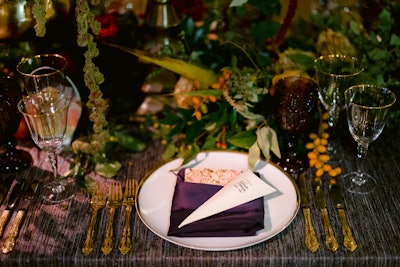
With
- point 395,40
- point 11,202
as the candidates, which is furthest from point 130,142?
point 395,40

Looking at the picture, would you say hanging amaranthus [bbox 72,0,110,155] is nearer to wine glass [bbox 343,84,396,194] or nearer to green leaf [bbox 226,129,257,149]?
green leaf [bbox 226,129,257,149]

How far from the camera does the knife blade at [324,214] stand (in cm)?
99

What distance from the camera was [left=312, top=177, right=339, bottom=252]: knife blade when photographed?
989mm

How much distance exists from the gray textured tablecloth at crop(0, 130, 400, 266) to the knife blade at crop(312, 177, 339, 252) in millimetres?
10

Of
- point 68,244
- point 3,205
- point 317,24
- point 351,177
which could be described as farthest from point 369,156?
point 3,205

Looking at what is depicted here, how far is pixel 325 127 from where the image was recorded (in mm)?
1257

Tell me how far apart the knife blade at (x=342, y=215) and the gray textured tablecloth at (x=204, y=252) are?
0.03ft

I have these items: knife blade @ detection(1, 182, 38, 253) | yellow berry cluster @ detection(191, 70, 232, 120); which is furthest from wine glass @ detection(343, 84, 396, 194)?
knife blade @ detection(1, 182, 38, 253)

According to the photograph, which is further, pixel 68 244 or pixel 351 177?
pixel 351 177

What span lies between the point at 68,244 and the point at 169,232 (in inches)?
7.8

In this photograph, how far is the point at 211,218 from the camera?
3.32 ft

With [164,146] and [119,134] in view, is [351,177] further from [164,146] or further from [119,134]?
[119,134]

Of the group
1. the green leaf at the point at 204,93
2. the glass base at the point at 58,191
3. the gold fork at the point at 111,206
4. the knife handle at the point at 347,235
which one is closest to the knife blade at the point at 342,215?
the knife handle at the point at 347,235

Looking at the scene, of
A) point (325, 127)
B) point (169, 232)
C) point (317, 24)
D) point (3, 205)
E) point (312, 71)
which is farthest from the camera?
point (317, 24)
